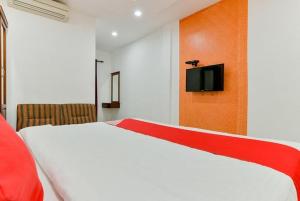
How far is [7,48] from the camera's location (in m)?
2.62

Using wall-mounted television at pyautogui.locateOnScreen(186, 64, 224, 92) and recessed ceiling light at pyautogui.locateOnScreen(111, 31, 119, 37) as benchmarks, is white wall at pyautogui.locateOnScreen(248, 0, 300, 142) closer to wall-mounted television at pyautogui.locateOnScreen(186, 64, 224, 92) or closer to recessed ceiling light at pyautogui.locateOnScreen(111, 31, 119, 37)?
wall-mounted television at pyautogui.locateOnScreen(186, 64, 224, 92)

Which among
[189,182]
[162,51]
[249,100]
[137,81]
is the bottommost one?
[189,182]

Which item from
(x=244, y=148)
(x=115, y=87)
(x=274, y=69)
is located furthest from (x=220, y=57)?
(x=115, y=87)

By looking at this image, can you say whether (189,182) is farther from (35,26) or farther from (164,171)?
(35,26)

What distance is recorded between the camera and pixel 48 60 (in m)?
2.98

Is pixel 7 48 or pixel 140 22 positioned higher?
pixel 140 22

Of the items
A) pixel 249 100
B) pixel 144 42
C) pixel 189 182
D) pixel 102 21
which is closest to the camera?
pixel 189 182

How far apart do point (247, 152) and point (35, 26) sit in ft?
11.0

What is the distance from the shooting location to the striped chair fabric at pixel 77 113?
3.00 m

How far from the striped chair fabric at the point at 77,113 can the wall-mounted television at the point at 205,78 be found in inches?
72.2

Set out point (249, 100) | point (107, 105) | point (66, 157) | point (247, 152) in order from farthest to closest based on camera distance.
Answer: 1. point (107, 105)
2. point (249, 100)
3. point (247, 152)
4. point (66, 157)

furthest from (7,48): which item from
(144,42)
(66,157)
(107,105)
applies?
(107,105)

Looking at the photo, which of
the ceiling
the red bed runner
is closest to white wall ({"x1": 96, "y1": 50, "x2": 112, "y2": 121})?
the ceiling

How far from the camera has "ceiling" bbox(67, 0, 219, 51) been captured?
2.96m
